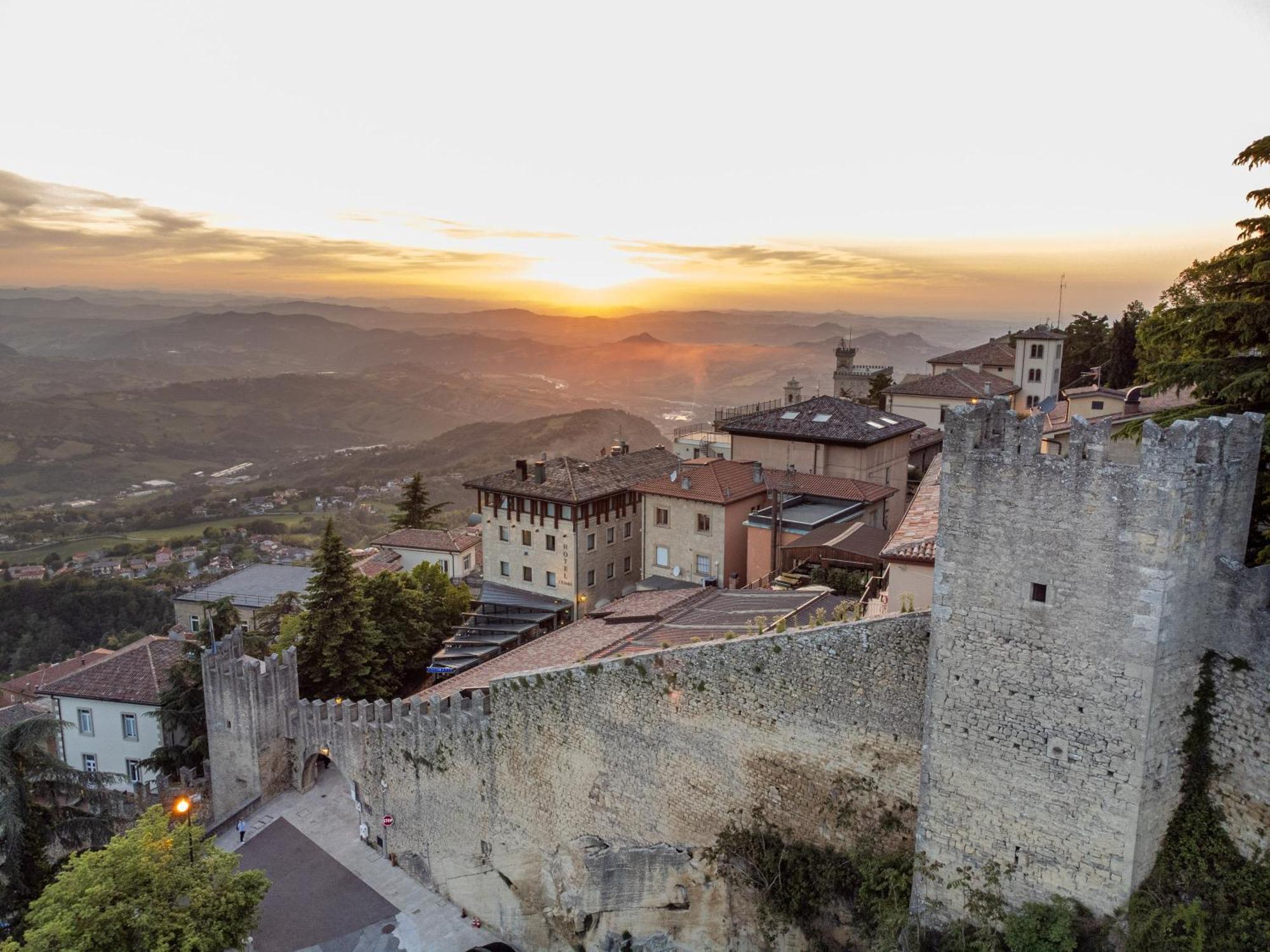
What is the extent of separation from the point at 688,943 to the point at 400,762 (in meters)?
10.3

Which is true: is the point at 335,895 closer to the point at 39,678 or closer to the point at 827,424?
the point at 827,424

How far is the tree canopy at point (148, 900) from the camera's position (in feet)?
58.2

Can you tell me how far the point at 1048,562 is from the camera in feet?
37.0

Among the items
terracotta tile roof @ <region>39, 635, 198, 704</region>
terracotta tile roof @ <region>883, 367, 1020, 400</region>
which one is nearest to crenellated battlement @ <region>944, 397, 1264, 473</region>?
terracotta tile roof @ <region>39, 635, 198, 704</region>

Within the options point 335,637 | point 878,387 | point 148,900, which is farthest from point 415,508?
point 148,900

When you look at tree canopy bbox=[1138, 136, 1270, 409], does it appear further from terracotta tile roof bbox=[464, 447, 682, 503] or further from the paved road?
terracotta tile roof bbox=[464, 447, 682, 503]

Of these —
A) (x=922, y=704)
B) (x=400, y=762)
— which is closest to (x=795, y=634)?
(x=922, y=704)

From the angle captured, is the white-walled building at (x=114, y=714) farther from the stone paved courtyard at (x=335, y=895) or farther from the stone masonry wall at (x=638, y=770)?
the stone masonry wall at (x=638, y=770)

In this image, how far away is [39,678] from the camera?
53094 millimetres

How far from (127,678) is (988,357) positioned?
185ft

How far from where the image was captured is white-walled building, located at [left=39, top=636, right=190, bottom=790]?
117 feet

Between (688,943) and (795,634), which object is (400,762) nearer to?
(688,943)

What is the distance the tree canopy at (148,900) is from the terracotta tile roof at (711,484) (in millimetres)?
21622

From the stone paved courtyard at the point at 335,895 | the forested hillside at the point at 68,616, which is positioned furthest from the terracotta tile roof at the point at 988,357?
the forested hillside at the point at 68,616
